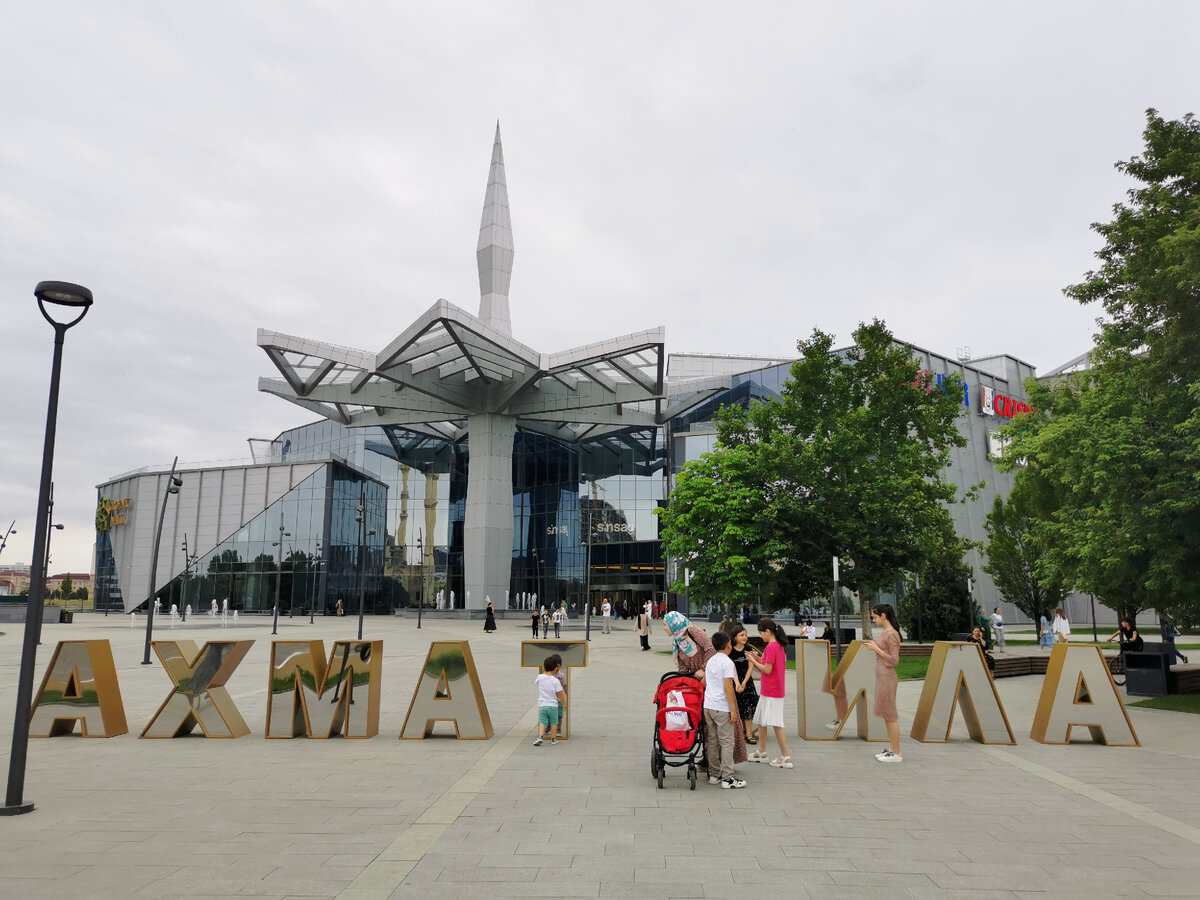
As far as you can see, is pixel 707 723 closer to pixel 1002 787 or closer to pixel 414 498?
pixel 1002 787

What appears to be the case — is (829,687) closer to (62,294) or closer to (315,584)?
(62,294)

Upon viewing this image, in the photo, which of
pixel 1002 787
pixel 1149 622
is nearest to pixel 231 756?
pixel 1002 787

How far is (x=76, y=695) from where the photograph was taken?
10.8 metres

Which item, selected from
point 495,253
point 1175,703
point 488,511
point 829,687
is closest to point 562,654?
point 829,687

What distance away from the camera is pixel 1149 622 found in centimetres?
5547

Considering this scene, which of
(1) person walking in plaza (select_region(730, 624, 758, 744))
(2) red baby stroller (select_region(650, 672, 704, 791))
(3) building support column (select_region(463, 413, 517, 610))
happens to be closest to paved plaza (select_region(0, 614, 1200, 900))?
(2) red baby stroller (select_region(650, 672, 704, 791))

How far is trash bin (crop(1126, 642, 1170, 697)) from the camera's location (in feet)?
52.9

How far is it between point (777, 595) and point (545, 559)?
124 ft

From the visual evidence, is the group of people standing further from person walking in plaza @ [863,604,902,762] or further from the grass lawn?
the grass lawn

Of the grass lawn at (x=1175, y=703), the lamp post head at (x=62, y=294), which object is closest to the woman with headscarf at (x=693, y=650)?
the lamp post head at (x=62, y=294)

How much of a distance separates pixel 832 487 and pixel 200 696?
66.6 ft

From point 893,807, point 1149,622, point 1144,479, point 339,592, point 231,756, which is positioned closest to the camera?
point 893,807

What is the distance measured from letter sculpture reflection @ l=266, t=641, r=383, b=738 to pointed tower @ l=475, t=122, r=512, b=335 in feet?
133

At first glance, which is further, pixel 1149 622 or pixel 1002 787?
pixel 1149 622
